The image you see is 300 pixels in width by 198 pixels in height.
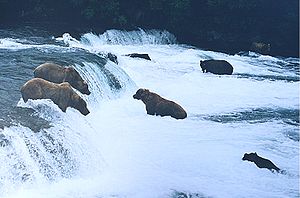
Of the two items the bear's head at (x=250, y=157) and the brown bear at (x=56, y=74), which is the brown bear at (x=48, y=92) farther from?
the bear's head at (x=250, y=157)

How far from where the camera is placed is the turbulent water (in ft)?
29.7

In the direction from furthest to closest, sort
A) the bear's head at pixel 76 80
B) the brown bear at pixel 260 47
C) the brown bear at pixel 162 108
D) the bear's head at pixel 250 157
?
the brown bear at pixel 260 47 → the brown bear at pixel 162 108 → the bear's head at pixel 76 80 → the bear's head at pixel 250 157

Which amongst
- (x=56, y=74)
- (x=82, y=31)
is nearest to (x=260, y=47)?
(x=82, y=31)

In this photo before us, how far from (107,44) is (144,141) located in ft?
46.2

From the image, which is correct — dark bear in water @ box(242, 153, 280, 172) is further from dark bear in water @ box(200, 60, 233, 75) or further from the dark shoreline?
the dark shoreline

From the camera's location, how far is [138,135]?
12094mm

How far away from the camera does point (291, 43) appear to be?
31.7m

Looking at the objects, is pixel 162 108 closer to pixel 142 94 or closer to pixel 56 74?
pixel 142 94

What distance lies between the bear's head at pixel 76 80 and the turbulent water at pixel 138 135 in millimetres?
282

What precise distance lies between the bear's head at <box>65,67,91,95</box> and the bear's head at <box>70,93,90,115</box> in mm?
1087

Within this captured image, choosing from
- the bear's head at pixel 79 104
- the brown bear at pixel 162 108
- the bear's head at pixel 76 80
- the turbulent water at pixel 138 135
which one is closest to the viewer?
the turbulent water at pixel 138 135

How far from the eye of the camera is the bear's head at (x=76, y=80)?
13.0 m

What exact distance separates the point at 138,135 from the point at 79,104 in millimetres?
1726

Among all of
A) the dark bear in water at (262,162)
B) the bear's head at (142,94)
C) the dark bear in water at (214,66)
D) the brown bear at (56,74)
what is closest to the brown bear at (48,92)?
the brown bear at (56,74)
